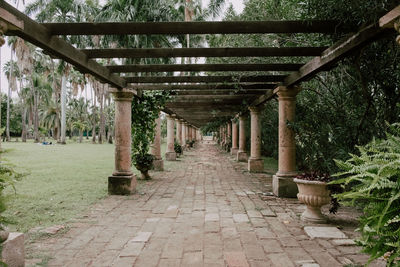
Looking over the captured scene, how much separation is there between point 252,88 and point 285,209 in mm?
3975

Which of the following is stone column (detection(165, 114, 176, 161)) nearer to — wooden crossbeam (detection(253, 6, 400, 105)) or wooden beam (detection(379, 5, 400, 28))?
wooden crossbeam (detection(253, 6, 400, 105))

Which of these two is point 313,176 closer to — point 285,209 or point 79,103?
point 285,209

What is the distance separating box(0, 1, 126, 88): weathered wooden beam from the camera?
3274mm

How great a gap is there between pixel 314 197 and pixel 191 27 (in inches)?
129

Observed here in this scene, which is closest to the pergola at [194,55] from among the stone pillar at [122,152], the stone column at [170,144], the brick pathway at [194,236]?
the stone pillar at [122,152]

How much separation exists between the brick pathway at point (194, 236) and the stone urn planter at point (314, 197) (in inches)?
10.9

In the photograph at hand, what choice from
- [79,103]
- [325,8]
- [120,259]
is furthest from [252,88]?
[79,103]

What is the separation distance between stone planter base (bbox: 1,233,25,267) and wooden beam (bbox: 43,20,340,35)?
8.54 feet

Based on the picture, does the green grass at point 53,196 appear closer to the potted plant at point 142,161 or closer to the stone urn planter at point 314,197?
the potted plant at point 142,161

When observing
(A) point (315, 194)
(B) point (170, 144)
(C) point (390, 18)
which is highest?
(C) point (390, 18)

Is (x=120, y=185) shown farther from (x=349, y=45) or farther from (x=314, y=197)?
(x=349, y=45)

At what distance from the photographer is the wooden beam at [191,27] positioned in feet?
13.0

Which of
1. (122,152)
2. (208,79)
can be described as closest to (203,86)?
(208,79)

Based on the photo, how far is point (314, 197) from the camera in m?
4.87
